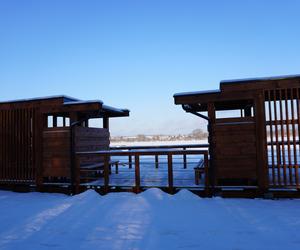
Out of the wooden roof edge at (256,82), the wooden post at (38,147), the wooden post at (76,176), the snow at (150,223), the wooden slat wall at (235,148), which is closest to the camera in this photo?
the snow at (150,223)

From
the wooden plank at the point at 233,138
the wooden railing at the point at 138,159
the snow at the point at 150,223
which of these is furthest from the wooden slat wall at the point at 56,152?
the wooden plank at the point at 233,138

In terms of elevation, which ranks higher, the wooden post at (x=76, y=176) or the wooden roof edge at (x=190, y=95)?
the wooden roof edge at (x=190, y=95)

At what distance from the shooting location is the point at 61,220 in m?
5.48

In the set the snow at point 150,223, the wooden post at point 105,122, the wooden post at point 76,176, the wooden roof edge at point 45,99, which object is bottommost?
the snow at point 150,223

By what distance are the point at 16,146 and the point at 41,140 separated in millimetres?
1143

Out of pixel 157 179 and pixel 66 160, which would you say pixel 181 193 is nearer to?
pixel 157 179

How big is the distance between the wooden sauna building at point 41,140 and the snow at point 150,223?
158 centimetres

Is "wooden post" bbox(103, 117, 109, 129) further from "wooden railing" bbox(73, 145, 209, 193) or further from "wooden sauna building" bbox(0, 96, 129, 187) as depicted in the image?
"wooden railing" bbox(73, 145, 209, 193)

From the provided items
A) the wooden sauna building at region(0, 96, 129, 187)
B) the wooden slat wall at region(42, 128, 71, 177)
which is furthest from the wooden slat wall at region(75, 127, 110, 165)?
the wooden slat wall at region(42, 128, 71, 177)

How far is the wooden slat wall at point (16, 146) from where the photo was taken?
9.26m

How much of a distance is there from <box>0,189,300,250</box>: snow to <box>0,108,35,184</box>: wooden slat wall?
200 centimetres

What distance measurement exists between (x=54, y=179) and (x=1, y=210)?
2.94 meters

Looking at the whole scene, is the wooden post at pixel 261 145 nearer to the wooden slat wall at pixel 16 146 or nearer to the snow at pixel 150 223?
the snow at pixel 150 223

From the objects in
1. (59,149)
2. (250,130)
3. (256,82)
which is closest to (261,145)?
(250,130)
